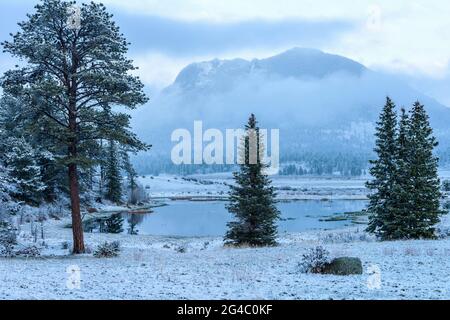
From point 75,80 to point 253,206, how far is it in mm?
14428

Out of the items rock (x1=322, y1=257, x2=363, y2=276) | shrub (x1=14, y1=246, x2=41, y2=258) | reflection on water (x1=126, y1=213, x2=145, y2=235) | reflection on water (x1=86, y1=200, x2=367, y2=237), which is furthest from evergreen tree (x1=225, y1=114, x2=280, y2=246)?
reflection on water (x1=126, y1=213, x2=145, y2=235)

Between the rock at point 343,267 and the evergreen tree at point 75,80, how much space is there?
12.1 metres

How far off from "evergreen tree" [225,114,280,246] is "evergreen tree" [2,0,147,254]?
10.3m

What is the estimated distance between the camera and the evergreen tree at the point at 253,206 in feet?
109

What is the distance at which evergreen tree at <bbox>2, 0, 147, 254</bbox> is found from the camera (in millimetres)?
23158

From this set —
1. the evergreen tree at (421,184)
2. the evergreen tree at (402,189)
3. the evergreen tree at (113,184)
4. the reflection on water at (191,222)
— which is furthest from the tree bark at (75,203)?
the evergreen tree at (113,184)

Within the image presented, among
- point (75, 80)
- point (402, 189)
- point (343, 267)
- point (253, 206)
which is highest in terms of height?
point (75, 80)

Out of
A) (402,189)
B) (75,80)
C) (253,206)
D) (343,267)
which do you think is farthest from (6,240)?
(402,189)

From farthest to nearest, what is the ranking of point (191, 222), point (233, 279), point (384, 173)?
point (191, 222)
point (384, 173)
point (233, 279)

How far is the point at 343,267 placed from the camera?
663 inches

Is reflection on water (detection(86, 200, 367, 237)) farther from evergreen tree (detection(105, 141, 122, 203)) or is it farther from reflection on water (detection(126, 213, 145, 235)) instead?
evergreen tree (detection(105, 141, 122, 203))

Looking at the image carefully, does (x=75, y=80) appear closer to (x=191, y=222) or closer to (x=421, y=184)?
(x=421, y=184)

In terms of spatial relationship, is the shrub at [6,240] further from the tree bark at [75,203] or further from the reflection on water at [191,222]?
Result: the reflection on water at [191,222]
